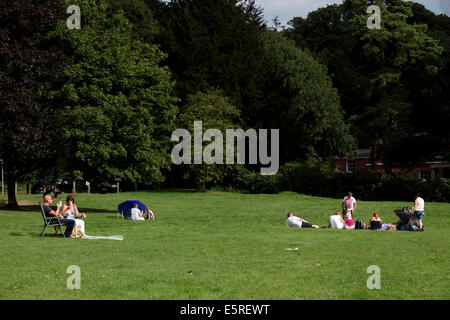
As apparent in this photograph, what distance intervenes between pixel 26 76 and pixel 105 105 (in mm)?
4220

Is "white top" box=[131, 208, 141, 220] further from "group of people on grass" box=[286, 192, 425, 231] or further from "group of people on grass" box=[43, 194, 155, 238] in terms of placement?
"group of people on grass" box=[286, 192, 425, 231]

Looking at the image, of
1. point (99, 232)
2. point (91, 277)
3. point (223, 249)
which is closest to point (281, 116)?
point (99, 232)

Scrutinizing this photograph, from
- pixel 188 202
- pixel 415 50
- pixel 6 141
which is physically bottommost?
pixel 188 202

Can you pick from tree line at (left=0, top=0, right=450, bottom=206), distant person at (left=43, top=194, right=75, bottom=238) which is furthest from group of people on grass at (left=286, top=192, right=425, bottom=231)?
tree line at (left=0, top=0, right=450, bottom=206)

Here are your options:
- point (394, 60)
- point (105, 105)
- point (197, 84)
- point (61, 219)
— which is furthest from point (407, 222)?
point (394, 60)

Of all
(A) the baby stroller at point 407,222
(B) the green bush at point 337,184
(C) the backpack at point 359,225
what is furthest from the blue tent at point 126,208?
(B) the green bush at point 337,184

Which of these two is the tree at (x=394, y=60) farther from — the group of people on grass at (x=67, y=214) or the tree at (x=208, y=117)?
the group of people on grass at (x=67, y=214)

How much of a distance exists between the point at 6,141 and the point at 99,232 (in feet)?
33.9

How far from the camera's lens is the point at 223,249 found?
54.6 feet

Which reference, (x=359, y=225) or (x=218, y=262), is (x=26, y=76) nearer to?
(x=359, y=225)

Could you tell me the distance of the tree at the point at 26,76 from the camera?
95.0ft

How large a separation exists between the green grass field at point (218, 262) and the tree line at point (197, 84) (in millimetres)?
5867

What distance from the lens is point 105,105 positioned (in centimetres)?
3180

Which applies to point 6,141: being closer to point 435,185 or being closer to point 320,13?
point 435,185
